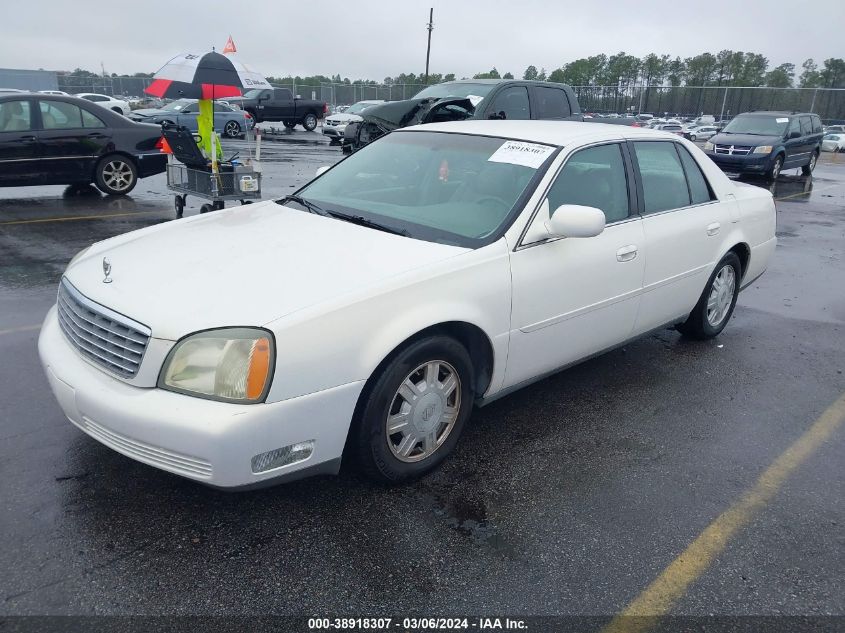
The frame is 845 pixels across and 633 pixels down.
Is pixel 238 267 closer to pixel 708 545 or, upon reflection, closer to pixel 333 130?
pixel 708 545

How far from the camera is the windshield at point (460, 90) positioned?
10381mm

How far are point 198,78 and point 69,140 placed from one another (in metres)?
2.81

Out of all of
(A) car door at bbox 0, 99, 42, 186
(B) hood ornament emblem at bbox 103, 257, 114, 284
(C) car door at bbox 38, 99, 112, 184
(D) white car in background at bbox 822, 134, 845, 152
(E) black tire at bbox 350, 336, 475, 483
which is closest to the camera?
(E) black tire at bbox 350, 336, 475, 483

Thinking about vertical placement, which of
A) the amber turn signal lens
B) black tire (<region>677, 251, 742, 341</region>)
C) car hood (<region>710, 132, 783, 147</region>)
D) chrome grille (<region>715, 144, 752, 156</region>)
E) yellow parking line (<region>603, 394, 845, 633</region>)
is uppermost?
car hood (<region>710, 132, 783, 147</region>)

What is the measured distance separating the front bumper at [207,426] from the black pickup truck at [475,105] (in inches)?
311

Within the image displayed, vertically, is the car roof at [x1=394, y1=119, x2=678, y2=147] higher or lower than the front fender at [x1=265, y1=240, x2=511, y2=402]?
higher

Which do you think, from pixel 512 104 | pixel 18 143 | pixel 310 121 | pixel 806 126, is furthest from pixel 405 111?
pixel 310 121

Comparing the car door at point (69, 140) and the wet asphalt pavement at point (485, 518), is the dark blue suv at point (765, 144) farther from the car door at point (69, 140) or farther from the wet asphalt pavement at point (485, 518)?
the wet asphalt pavement at point (485, 518)

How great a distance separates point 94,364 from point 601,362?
129 inches

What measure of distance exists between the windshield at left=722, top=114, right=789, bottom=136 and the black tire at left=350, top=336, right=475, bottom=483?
16555mm

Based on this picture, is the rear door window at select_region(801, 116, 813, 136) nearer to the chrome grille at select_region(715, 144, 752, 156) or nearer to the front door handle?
the chrome grille at select_region(715, 144, 752, 156)

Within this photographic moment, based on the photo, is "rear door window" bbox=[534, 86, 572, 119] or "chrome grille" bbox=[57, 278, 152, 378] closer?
"chrome grille" bbox=[57, 278, 152, 378]

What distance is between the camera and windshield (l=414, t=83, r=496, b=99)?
10.4 m

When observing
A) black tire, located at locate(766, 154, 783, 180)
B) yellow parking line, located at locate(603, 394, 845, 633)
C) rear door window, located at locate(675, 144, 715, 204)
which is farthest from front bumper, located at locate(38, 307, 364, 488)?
black tire, located at locate(766, 154, 783, 180)
